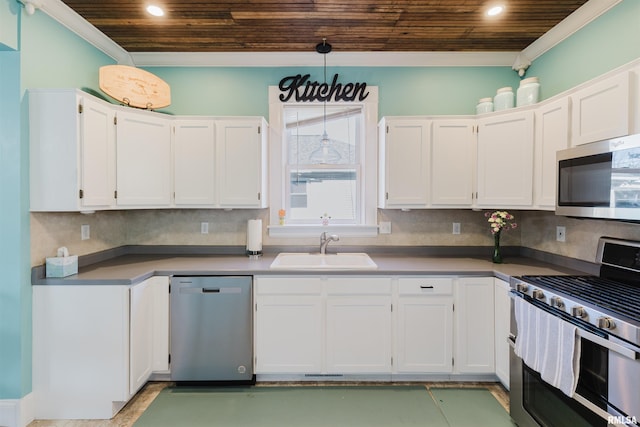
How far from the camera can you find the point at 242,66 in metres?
3.04

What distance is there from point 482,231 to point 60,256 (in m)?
3.50

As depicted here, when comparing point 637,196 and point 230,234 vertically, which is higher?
point 637,196

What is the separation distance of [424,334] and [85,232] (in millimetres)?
2817

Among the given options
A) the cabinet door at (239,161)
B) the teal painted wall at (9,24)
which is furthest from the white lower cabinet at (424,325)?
the teal painted wall at (9,24)

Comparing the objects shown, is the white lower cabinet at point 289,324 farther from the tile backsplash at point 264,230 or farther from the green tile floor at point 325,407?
the tile backsplash at point 264,230

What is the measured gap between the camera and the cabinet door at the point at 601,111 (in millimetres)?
1725

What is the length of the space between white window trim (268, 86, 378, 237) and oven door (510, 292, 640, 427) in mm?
1574

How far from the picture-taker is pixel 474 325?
2395 mm

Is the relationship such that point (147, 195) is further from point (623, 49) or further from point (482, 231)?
point (623, 49)

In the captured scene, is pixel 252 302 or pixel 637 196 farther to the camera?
pixel 252 302

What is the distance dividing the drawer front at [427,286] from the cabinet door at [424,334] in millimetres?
46

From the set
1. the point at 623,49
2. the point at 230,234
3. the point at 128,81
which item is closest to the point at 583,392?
the point at 623,49

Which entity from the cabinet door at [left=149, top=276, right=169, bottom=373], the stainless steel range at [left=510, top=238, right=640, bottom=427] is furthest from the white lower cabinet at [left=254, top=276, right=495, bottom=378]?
the cabinet door at [left=149, top=276, right=169, bottom=373]

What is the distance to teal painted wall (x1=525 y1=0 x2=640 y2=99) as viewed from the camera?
2.02 meters
